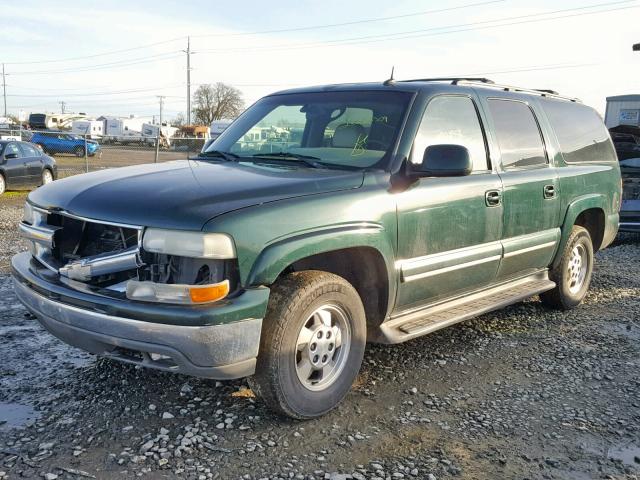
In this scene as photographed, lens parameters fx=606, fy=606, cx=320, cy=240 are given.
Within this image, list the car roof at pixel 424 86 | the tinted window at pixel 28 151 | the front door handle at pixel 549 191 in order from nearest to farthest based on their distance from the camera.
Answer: the car roof at pixel 424 86 < the front door handle at pixel 549 191 < the tinted window at pixel 28 151

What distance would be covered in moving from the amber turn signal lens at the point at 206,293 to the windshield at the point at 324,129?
1.36 meters

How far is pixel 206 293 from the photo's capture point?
287cm

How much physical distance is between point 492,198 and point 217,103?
3286 inches

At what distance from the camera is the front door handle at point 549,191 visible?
4.99 meters

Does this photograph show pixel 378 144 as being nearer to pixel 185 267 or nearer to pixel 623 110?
pixel 185 267

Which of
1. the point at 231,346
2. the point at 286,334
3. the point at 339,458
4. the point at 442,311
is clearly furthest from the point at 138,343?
the point at 442,311

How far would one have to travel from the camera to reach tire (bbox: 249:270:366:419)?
123 inches

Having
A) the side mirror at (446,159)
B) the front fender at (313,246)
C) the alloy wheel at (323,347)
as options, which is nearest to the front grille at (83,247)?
the front fender at (313,246)

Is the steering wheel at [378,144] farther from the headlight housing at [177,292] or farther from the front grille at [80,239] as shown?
the front grille at [80,239]

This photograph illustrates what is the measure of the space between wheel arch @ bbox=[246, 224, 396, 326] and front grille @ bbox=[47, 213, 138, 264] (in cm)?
84

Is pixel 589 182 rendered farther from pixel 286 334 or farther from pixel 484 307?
pixel 286 334

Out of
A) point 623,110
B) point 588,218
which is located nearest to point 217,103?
point 623,110

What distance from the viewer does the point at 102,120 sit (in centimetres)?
6338

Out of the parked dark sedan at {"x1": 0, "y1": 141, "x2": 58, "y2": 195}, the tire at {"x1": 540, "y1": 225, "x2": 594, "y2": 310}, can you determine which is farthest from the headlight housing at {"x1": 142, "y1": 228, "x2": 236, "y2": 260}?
the parked dark sedan at {"x1": 0, "y1": 141, "x2": 58, "y2": 195}
